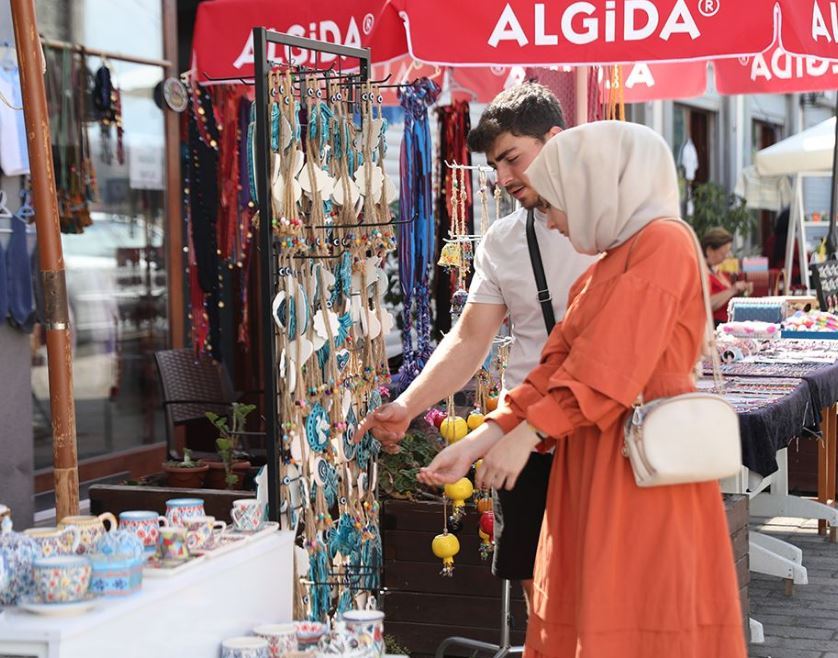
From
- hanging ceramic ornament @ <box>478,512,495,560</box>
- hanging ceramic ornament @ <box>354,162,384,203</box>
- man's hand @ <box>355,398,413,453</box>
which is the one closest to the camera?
man's hand @ <box>355,398,413,453</box>

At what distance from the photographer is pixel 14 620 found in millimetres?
2635

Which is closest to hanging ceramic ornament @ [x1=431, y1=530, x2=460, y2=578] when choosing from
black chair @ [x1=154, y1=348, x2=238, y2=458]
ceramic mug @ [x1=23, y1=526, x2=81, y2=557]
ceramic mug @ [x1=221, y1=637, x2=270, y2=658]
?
ceramic mug @ [x1=221, y1=637, x2=270, y2=658]

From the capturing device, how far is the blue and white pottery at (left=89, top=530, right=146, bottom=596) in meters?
2.76

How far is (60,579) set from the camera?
266 centimetres

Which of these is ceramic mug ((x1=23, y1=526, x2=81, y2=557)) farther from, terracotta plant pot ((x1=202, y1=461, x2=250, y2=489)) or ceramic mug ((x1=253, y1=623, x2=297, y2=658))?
terracotta plant pot ((x1=202, y1=461, x2=250, y2=489))

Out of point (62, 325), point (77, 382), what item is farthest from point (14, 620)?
point (77, 382)

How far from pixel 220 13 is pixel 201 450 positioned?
7.61 ft

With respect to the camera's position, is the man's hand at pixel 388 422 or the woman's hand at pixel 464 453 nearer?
the woman's hand at pixel 464 453

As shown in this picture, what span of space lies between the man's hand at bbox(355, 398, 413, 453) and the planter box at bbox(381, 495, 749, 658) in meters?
1.04

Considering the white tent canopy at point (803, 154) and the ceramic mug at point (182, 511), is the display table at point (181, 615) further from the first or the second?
the white tent canopy at point (803, 154)

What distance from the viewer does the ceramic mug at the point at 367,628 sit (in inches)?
122

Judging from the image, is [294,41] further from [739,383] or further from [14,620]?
[739,383]

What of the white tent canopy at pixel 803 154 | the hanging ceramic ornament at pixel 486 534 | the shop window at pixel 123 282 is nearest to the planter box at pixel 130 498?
the hanging ceramic ornament at pixel 486 534

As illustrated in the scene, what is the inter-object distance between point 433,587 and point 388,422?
1.24 m
